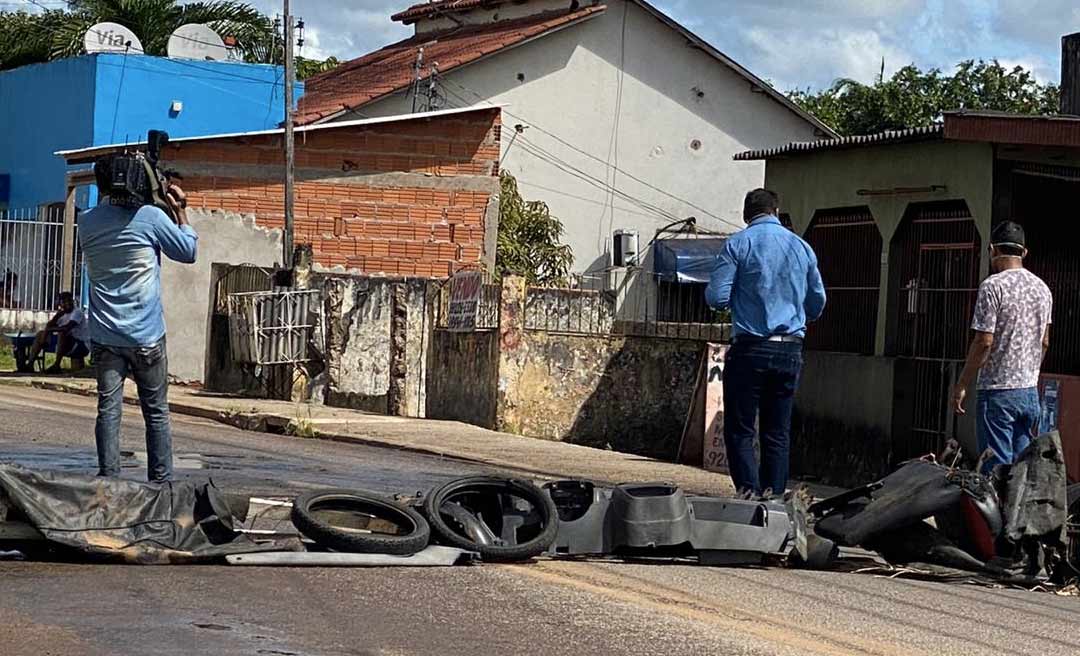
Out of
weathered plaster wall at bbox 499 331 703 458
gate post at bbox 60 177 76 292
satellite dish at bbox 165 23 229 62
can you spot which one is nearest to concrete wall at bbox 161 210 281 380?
gate post at bbox 60 177 76 292

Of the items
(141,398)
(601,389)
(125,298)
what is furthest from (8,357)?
(125,298)

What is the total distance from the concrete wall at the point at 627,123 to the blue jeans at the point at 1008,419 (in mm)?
31325

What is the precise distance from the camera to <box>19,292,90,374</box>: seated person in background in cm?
2669

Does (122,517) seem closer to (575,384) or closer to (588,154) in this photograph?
(575,384)

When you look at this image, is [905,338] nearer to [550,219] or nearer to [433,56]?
[550,219]

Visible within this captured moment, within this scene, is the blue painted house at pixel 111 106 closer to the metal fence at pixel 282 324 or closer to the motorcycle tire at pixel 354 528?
the metal fence at pixel 282 324

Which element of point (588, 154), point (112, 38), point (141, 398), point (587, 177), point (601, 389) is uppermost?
point (112, 38)

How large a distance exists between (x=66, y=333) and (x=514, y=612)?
20905 millimetres

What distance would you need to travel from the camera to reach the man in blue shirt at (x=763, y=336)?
1028cm

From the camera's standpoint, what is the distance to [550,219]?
1523 inches

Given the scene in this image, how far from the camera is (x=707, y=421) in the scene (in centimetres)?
1803

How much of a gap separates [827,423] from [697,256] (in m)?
22.5

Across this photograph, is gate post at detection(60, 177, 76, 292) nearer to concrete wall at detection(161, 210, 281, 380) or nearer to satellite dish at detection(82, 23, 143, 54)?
concrete wall at detection(161, 210, 281, 380)

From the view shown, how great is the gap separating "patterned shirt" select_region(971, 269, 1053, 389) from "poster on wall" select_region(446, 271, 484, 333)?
10.9 metres
